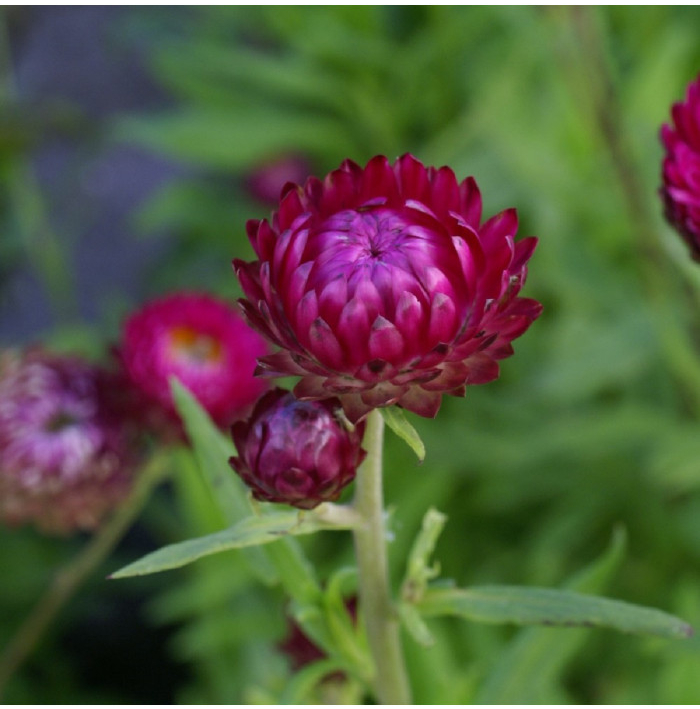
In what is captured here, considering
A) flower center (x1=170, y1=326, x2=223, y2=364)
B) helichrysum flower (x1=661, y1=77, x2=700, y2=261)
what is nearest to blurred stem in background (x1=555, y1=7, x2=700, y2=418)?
helichrysum flower (x1=661, y1=77, x2=700, y2=261)

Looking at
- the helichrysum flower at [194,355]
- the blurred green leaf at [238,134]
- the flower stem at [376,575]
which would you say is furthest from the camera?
the blurred green leaf at [238,134]

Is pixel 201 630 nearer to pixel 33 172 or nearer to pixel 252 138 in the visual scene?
pixel 252 138

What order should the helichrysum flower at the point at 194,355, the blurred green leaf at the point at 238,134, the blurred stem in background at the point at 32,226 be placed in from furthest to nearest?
the blurred green leaf at the point at 238,134, the blurred stem in background at the point at 32,226, the helichrysum flower at the point at 194,355

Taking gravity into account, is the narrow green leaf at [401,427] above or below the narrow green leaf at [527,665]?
above

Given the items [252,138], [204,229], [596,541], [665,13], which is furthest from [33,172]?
[596,541]

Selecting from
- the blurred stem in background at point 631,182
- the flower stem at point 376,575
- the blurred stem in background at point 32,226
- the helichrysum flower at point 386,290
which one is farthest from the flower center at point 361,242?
the blurred stem in background at point 32,226

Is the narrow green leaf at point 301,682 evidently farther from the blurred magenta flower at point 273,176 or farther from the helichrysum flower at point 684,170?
the blurred magenta flower at point 273,176

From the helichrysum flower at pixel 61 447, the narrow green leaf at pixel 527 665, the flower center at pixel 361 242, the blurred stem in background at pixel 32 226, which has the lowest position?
the narrow green leaf at pixel 527 665

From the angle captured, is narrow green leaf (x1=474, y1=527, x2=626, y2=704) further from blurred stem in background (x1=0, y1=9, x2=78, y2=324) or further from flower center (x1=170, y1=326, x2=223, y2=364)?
blurred stem in background (x1=0, y1=9, x2=78, y2=324)
